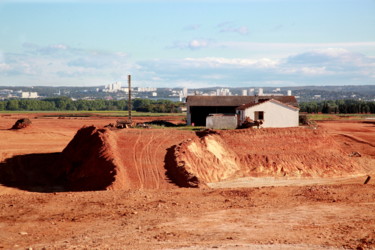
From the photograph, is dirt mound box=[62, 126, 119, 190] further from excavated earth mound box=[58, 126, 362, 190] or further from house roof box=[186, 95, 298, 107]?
house roof box=[186, 95, 298, 107]

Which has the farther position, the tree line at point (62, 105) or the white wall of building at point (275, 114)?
the tree line at point (62, 105)

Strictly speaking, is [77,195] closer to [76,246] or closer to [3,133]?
[76,246]

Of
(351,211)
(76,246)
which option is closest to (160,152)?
(351,211)

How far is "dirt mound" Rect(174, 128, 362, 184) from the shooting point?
37031 millimetres

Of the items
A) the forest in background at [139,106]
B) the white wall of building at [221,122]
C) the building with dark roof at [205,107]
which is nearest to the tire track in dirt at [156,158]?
the white wall of building at [221,122]

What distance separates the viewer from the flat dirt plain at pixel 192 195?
738 inches

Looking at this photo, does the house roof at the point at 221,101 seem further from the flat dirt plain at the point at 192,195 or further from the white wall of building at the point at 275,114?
the flat dirt plain at the point at 192,195

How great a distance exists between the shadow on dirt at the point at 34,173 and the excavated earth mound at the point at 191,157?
32.1 inches

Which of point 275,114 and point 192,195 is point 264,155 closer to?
point 275,114

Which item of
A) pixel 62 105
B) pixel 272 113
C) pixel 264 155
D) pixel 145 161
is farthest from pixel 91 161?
pixel 62 105

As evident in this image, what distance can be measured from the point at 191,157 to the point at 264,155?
7.60 metres

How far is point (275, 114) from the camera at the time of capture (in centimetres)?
5275

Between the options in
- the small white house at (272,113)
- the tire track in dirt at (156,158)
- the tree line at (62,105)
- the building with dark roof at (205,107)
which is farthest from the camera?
the tree line at (62,105)

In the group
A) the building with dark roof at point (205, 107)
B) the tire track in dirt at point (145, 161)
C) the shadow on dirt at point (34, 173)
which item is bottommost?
the shadow on dirt at point (34, 173)
